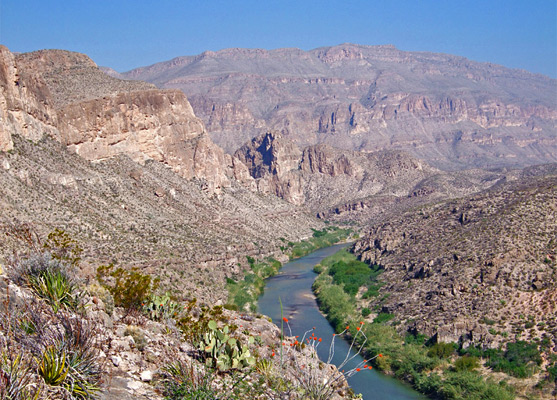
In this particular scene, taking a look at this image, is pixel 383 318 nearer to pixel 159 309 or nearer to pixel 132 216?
pixel 132 216

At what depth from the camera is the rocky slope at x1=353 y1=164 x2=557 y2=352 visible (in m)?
48.8

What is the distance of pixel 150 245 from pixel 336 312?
23058 mm

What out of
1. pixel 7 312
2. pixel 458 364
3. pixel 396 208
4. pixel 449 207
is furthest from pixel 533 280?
pixel 396 208

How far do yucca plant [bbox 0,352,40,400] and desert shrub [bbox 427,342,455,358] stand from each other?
135 feet


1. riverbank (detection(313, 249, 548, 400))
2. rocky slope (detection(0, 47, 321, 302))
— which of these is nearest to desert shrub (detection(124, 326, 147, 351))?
rocky slope (detection(0, 47, 321, 302))

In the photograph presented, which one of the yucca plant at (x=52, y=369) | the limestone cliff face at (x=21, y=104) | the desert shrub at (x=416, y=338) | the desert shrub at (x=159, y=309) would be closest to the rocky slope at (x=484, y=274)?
the desert shrub at (x=416, y=338)

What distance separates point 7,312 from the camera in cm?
1421

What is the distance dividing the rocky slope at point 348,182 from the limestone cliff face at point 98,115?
4518 cm

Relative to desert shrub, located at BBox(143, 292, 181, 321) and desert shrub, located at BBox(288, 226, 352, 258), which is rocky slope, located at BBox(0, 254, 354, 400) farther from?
desert shrub, located at BBox(288, 226, 352, 258)

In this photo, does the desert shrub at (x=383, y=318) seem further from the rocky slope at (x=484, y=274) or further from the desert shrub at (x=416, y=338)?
the desert shrub at (x=416, y=338)

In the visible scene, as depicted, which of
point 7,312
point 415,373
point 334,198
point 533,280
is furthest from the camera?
point 334,198

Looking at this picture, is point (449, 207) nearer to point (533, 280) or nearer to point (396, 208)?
point (533, 280)

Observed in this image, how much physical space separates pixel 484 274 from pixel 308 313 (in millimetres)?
20528

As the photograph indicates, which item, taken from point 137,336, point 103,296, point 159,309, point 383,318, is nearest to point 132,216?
point 383,318
